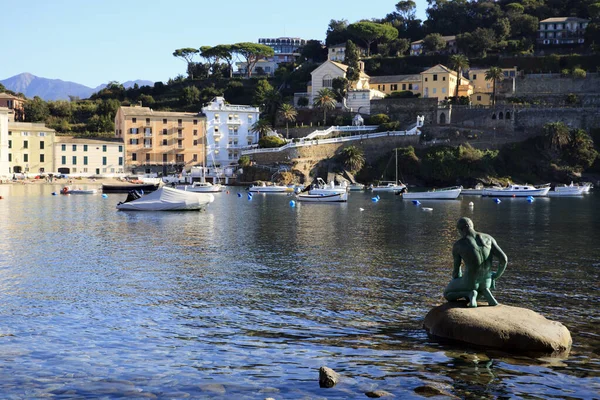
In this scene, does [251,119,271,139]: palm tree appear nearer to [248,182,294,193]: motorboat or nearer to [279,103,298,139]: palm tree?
[279,103,298,139]: palm tree

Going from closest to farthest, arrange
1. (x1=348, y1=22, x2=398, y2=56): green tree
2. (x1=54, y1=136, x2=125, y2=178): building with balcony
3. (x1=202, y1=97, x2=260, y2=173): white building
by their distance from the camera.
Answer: (x1=54, y1=136, x2=125, y2=178): building with balcony
(x1=202, y1=97, x2=260, y2=173): white building
(x1=348, y1=22, x2=398, y2=56): green tree

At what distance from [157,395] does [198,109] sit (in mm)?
128211

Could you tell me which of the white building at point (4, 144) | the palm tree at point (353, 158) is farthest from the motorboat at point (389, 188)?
the white building at point (4, 144)

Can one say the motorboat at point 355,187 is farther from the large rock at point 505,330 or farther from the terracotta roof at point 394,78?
the large rock at point 505,330

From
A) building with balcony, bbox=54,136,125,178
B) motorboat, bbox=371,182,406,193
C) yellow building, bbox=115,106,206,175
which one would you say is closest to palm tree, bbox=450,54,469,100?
motorboat, bbox=371,182,406,193

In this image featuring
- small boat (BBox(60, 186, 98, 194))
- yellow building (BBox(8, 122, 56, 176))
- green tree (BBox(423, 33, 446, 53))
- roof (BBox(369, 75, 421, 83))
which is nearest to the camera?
small boat (BBox(60, 186, 98, 194))

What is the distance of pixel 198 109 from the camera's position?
13775cm

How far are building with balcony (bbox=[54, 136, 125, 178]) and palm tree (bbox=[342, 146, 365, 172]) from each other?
133 ft

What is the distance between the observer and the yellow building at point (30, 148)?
11369 cm

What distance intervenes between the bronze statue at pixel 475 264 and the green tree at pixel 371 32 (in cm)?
14095

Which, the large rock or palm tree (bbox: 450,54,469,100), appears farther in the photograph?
palm tree (bbox: 450,54,469,100)

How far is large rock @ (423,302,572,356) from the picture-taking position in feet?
50.7

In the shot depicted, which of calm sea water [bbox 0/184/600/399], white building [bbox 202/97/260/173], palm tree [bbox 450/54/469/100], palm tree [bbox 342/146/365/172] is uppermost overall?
palm tree [bbox 450/54/469/100]

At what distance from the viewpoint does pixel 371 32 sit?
499 ft
